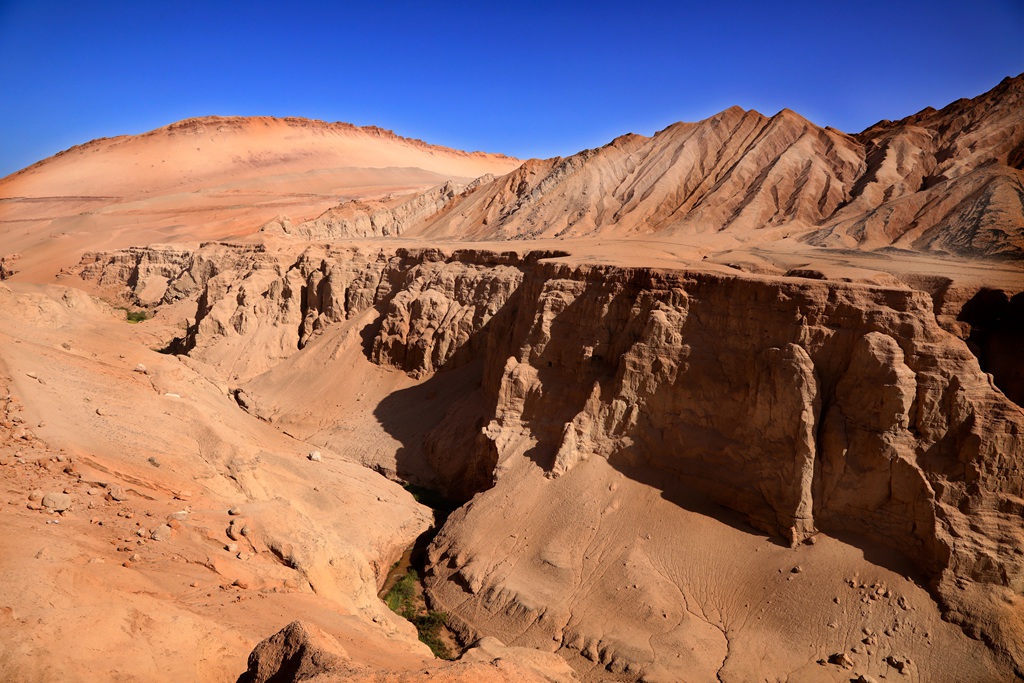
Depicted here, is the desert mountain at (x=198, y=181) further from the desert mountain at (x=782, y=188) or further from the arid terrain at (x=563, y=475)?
the arid terrain at (x=563, y=475)

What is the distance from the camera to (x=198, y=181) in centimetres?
9844

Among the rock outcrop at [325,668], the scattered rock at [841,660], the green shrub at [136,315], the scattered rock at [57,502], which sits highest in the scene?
the green shrub at [136,315]

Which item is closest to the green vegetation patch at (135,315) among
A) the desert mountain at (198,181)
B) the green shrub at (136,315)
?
the green shrub at (136,315)

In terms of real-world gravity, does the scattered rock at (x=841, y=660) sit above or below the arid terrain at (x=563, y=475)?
below

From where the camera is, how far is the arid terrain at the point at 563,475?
9688 millimetres

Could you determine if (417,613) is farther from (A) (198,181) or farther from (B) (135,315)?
(A) (198,181)

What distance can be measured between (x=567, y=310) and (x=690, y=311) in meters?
4.16

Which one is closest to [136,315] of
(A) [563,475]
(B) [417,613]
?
(B) [417,613]

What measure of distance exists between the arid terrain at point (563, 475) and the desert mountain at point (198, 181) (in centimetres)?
4416

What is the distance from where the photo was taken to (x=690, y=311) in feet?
51.2

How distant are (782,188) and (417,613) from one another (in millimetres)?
33344

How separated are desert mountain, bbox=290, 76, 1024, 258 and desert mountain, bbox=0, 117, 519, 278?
27317mm

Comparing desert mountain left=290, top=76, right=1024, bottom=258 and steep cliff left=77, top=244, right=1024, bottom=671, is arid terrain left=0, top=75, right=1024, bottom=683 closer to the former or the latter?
steep cliff left=77, top=244, right=1024, bottom=671

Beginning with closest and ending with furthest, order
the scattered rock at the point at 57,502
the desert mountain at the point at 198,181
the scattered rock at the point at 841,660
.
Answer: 1. the scattered rock at the point at 57,502
2. the scattered rock at the point at 841,660
3. the desert mountain at the point at 198,181
